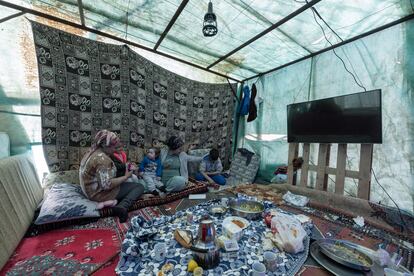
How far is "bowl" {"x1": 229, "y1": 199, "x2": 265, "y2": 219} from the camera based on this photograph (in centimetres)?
146

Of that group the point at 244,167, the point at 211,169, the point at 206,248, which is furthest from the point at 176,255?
the point at 244,167

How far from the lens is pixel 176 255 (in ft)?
3.35

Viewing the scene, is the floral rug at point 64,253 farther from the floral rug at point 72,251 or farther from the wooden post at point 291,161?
the wooden post at point 291,161

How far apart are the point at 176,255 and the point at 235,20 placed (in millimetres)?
2604

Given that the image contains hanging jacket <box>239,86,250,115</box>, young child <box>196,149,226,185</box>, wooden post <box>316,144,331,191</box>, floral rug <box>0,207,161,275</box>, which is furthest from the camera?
hanging jacket <box>239,86,250,115</box>

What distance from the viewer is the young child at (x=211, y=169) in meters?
3.45

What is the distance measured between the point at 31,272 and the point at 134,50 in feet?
9.89

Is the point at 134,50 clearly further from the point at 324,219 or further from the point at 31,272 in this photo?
the point at 324,219

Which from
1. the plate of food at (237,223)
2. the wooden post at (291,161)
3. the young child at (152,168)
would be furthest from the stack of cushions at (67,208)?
the wooden post at (291,161)

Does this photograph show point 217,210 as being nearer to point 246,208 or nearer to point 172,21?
point 246,208

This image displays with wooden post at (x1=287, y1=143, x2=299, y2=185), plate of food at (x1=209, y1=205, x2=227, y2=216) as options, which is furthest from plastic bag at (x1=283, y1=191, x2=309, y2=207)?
plate of food at (x1=209, y1=205, x2=227, y2=216)

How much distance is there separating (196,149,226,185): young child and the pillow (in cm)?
202

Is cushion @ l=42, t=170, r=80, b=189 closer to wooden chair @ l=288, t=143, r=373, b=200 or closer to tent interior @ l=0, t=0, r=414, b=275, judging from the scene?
tent interior @ l=0, t=0, r=414, b=275

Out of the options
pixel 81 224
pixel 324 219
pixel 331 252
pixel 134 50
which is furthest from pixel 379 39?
pixel 81 224
